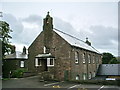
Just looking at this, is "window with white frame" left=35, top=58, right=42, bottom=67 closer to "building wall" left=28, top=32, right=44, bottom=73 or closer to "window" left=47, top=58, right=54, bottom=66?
"building wall" left=28, top=32, right=44, bottom=73

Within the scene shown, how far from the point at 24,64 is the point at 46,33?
1165 cm

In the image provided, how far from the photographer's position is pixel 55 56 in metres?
29.8

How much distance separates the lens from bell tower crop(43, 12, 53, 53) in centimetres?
3065

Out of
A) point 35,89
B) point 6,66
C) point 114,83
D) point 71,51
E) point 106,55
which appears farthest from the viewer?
point 106,55

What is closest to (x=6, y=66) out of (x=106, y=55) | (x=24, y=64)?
(x=24, y=64)

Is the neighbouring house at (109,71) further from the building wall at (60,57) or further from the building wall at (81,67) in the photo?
the building wall at (60,57)

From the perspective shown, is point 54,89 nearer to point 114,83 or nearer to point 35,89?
point 35,89

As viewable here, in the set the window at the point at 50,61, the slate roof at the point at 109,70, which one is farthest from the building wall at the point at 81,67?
the window at the point at 50,61

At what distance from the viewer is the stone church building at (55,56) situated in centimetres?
2864

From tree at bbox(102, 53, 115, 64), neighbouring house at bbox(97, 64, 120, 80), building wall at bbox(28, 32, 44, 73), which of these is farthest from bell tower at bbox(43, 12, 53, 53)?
tree at bbox(102, 53, 115, 64)

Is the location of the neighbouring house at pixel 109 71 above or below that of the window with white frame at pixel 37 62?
below

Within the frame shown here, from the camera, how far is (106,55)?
77.3m

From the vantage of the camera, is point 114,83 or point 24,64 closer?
point 114,83

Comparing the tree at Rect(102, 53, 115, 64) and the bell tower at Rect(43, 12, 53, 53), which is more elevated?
the bell tower at Rect(43, 12, 53, 53)
